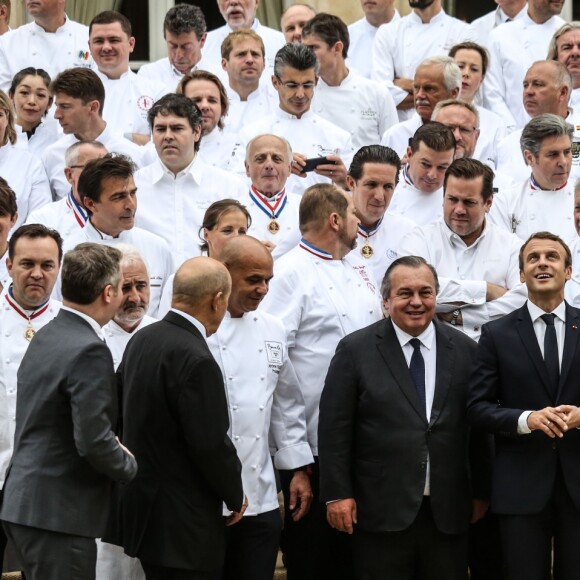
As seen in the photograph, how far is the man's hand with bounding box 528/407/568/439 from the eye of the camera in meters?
5.50

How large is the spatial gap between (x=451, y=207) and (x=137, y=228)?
5.10 ft

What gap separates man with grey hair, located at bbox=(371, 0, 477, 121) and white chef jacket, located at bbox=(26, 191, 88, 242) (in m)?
3.60

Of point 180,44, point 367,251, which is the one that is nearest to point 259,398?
point 367,251

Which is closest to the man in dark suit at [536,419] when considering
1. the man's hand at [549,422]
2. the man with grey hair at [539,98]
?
the man's hand at [549,422]

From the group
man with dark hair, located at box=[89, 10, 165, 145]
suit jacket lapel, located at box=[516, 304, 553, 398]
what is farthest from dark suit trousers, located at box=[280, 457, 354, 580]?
man with dark hair, located at box=[89, 10, 165, 145]

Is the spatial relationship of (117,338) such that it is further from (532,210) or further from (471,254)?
(532,210)

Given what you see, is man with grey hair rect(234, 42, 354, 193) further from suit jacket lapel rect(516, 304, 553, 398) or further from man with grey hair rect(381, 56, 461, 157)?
suit jacket lapel rect(516, 304, 553, 398)

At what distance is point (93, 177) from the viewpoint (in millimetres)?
6500

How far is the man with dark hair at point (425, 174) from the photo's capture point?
7.33m

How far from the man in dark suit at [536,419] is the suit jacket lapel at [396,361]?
0.24 metres

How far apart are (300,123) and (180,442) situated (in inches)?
145

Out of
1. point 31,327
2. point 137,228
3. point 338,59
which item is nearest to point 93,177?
point 137,228

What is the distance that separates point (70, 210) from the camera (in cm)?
693

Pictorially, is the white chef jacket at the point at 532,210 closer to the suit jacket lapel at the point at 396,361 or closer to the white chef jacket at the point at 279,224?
the white chef jacket at the point at 279,224
